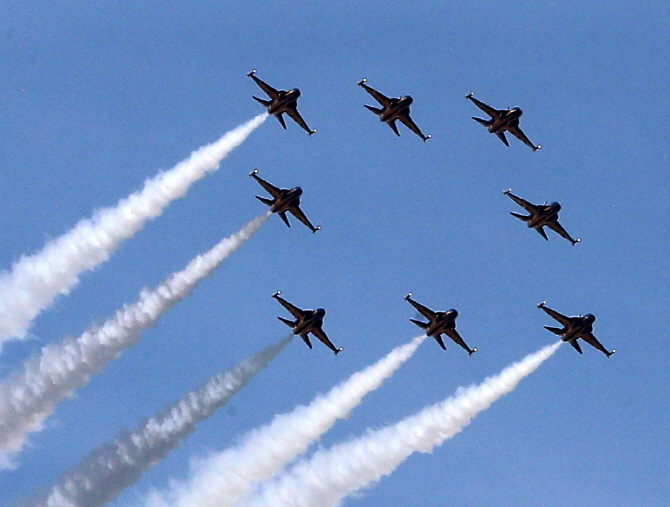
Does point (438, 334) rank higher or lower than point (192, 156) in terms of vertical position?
lower

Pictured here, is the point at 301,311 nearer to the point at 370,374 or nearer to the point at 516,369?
the point at 370,374

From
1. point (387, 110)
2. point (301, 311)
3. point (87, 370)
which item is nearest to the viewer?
point (87, 370)

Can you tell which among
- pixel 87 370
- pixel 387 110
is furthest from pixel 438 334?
pixel 87 370

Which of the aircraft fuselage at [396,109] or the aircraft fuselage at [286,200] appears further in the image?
the aircraft fuselage at [396,109]

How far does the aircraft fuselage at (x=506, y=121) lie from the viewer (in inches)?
4562

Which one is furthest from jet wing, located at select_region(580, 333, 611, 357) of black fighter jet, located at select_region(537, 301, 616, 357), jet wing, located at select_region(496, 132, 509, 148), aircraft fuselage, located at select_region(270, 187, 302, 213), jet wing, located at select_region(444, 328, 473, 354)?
aircraft fuselage, located at select_region(270, 187, 302, 213)

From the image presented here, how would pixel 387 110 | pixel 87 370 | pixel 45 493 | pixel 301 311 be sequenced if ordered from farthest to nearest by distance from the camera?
1. pixel 387 110
2. pixel 301 311
3. pixel 87 370
4. pixel 45 493

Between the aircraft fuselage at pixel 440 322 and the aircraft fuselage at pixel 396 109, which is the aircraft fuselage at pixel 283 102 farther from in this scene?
the aircraft fuselage at pixel 440 322

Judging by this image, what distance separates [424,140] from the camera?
11681cm

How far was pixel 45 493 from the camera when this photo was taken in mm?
90875

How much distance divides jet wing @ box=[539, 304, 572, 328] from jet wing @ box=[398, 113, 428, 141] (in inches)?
803

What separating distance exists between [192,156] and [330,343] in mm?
20970

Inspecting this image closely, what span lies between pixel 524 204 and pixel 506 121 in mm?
8311

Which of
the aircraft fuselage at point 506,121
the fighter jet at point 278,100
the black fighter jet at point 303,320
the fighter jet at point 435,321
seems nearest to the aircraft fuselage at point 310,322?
the black fighter jet at point 303,320
